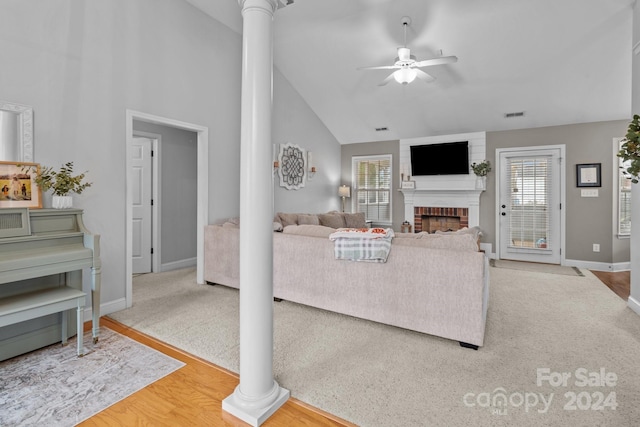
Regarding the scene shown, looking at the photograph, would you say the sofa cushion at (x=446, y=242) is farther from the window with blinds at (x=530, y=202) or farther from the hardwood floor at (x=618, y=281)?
the window with blinds at (x=530, y=202)

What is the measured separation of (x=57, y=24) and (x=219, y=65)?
1833mm

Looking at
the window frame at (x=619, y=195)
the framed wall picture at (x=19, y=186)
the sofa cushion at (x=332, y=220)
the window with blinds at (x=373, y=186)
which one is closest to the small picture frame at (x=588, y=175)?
the window frame at (x=619, y=195)

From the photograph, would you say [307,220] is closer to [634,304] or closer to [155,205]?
[155,205]

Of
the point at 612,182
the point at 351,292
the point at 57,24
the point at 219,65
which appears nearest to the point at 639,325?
the point at 351,292

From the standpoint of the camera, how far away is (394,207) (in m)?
7.04

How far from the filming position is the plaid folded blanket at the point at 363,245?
2750mm

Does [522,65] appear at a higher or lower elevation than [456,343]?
higher

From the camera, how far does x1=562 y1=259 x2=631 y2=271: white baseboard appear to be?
16.7 ft

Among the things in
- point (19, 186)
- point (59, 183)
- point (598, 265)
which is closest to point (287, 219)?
point (59, 183)

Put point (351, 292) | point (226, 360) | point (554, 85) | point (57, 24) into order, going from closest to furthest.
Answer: point (226, 360)
point (57, 24)
point (351, 292)
point (554, 85)

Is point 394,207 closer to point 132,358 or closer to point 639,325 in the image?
point 639,325

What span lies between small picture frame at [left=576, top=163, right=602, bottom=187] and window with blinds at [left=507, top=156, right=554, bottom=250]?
0.40 m

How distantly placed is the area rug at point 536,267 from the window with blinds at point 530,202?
1.23 feet

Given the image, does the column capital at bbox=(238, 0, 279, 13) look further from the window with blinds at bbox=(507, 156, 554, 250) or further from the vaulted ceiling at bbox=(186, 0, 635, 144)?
the window with blinds at bbox=(507, 156, 554, 250)
